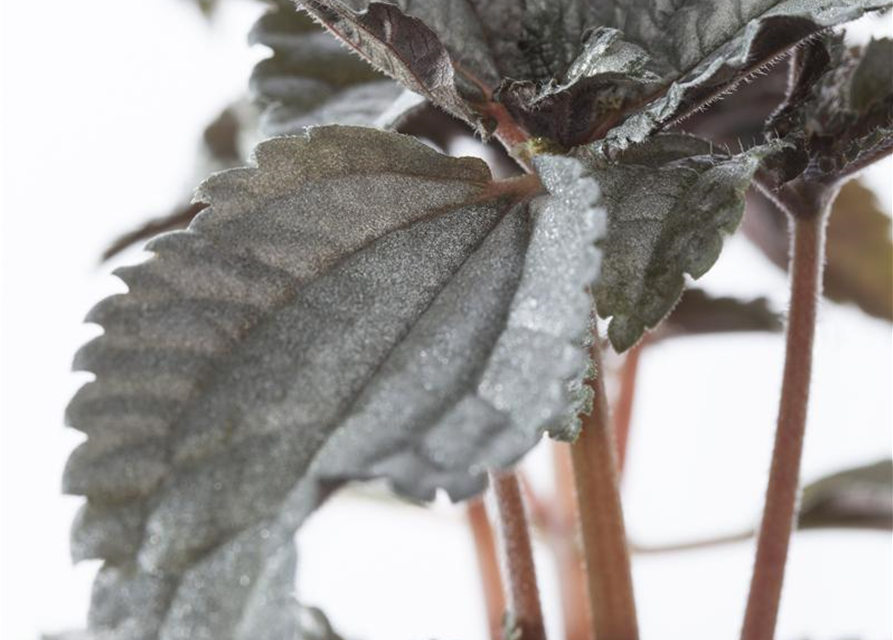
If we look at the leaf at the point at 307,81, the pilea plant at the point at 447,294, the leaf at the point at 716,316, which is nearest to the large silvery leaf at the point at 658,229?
the pilea plant at the point at 447,294

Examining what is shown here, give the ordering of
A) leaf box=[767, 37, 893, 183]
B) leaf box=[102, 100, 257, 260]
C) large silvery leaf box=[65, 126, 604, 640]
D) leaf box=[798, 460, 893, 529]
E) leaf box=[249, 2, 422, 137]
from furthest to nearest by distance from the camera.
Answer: leaf box=[102, 100, 257, 260]
leaf box=[798, 460, 893, 529]
leaf box=[249, 2, 422, 137]
leaf box=[767, 37, 893, 183]
large silvery leaf box=[65, 126, 604, 640]

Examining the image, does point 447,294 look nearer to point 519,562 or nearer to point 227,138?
point 519,562

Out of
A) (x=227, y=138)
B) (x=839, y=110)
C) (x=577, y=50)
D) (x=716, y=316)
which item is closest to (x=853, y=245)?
(x=716, y=316)

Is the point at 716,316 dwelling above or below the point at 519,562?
→ above

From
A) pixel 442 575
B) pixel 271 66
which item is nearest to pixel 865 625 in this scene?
pixel 442 575

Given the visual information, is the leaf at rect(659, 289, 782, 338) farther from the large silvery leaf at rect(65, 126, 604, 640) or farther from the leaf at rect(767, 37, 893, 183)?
the large silvery leaf at rect(65, 126, 604, 640)

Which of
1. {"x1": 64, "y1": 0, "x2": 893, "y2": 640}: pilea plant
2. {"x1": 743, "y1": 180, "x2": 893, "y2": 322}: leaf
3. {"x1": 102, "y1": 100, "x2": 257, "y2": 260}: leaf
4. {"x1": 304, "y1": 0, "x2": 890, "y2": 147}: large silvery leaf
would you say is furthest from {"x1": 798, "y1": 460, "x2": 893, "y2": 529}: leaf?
{"x1": 102, "y1": 100, "x2": 257, "y2": 260}: leaf

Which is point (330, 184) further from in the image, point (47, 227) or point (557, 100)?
point (47, 227)
